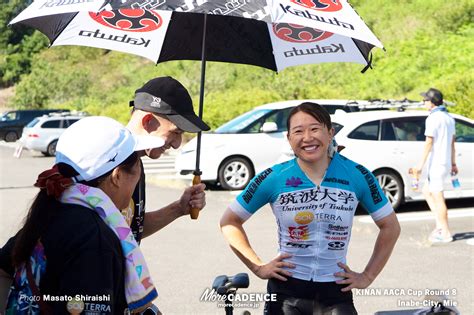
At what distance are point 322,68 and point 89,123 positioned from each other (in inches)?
1230

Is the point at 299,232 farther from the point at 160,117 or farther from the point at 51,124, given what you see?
the point at 51,124

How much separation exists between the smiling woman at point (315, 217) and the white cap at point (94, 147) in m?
1.36

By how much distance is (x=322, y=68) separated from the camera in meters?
33.4

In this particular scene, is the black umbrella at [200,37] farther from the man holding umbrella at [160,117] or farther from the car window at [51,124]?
the car window at [51,124]

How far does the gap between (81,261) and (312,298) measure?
1.75 m

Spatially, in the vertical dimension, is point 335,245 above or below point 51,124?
below

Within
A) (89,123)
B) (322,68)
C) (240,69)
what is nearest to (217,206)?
(89,123)

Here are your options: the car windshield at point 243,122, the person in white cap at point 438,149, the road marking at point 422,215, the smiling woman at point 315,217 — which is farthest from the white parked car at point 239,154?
the smiling woman at point 315,217

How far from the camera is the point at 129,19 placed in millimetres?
5027

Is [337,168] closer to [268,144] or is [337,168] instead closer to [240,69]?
[268,144]

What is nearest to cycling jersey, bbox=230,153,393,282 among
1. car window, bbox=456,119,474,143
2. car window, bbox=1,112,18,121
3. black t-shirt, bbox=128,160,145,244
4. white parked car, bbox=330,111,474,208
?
black t-shirt, bbox=128,160,145,244

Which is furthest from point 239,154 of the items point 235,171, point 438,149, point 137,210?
point 137,210

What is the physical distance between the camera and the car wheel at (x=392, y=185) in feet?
40.3

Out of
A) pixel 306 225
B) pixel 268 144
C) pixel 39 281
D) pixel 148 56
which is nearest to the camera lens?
pixel 39 281
